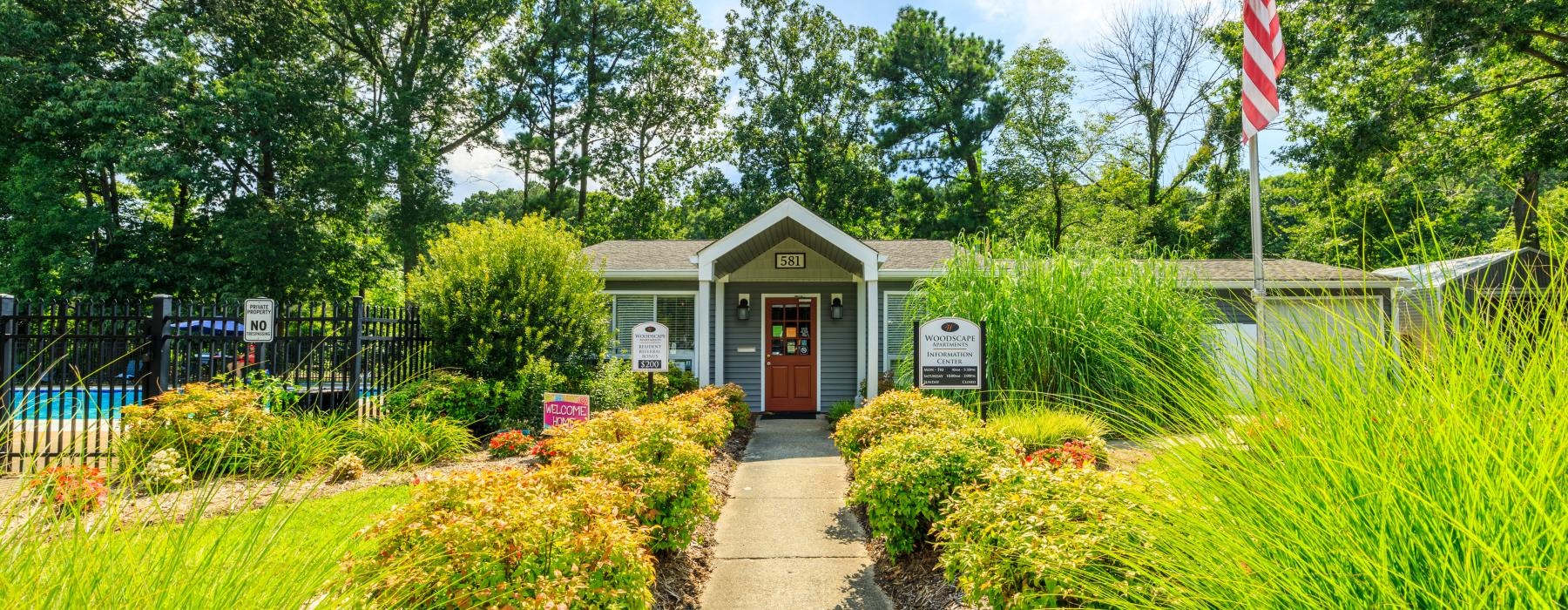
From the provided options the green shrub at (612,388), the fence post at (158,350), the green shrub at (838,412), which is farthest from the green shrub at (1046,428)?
the fence post at (158,350)

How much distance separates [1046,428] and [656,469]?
11.4 feet

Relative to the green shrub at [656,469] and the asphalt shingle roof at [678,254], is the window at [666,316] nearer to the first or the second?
the asphalt shingle roof at [678,254]

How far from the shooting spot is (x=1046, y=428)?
231 inches

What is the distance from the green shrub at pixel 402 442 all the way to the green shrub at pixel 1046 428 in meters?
4.89

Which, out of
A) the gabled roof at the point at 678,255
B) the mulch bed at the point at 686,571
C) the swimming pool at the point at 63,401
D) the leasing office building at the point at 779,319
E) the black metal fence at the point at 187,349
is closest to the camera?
the swimming pool at the point at 63,401

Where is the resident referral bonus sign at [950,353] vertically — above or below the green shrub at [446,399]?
above

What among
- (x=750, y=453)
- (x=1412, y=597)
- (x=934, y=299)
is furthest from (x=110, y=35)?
(x=1412, y=597)

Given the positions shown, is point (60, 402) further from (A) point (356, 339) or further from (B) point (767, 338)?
(B) point (767, 338)

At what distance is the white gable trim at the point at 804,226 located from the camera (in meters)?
9.84

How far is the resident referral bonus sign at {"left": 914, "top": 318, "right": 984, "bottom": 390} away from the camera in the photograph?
5.95 metres

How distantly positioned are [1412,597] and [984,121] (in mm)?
22027

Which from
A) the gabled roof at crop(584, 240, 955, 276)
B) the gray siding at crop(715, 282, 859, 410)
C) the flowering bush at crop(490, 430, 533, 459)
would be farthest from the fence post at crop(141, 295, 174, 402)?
the gray siding at crop(715, 282, 859, 410)

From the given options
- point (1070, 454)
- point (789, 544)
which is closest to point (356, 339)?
point (789, 544)

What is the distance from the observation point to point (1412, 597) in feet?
4.24
